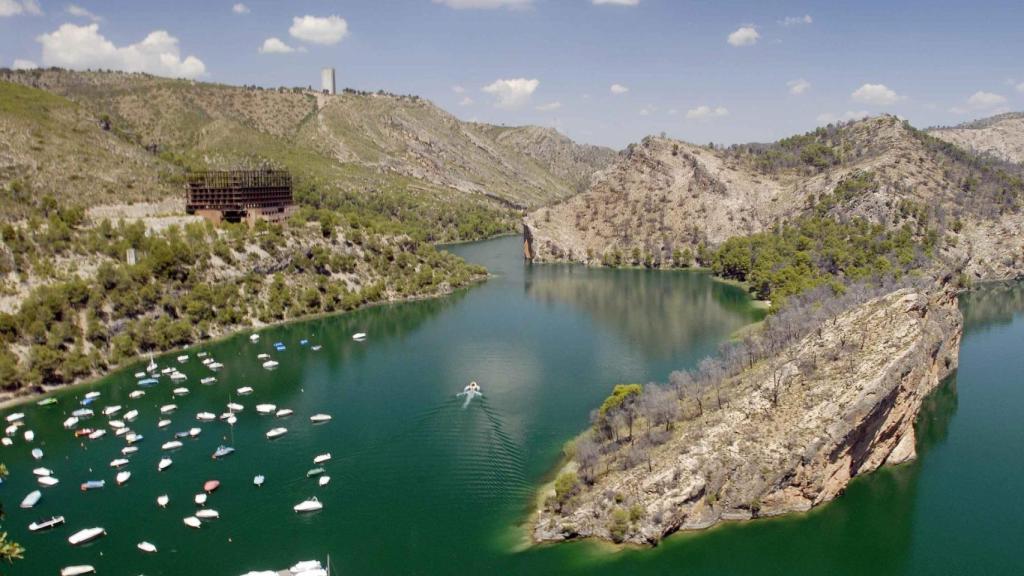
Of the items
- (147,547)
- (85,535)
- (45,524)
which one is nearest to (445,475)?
(147,547)

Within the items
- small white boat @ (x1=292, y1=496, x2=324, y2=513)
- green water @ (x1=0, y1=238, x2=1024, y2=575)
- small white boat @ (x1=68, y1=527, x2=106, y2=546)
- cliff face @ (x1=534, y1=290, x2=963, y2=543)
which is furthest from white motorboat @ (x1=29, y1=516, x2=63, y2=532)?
cliff face @ (x1=534, y1=290, x2=963, y2=543)

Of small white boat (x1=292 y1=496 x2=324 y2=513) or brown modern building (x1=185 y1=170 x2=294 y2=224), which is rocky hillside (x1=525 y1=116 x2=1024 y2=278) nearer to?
brown modern building (x1=185 y1=170 x2=294 y2=224)

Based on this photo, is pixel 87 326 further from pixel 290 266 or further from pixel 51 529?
pixel 51 529

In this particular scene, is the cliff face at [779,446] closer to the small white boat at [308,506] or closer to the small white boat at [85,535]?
the small white boat at [308,506]

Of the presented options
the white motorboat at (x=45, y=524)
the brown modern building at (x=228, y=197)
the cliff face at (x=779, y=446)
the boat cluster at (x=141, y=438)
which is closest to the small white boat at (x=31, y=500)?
the boat cluster at (x=141, y=438)

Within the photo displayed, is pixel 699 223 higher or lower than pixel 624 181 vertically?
lower

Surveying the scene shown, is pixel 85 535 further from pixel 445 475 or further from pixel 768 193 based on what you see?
pixel 768 193

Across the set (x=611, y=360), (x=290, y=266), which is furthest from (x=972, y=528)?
(x=290, y=266)
